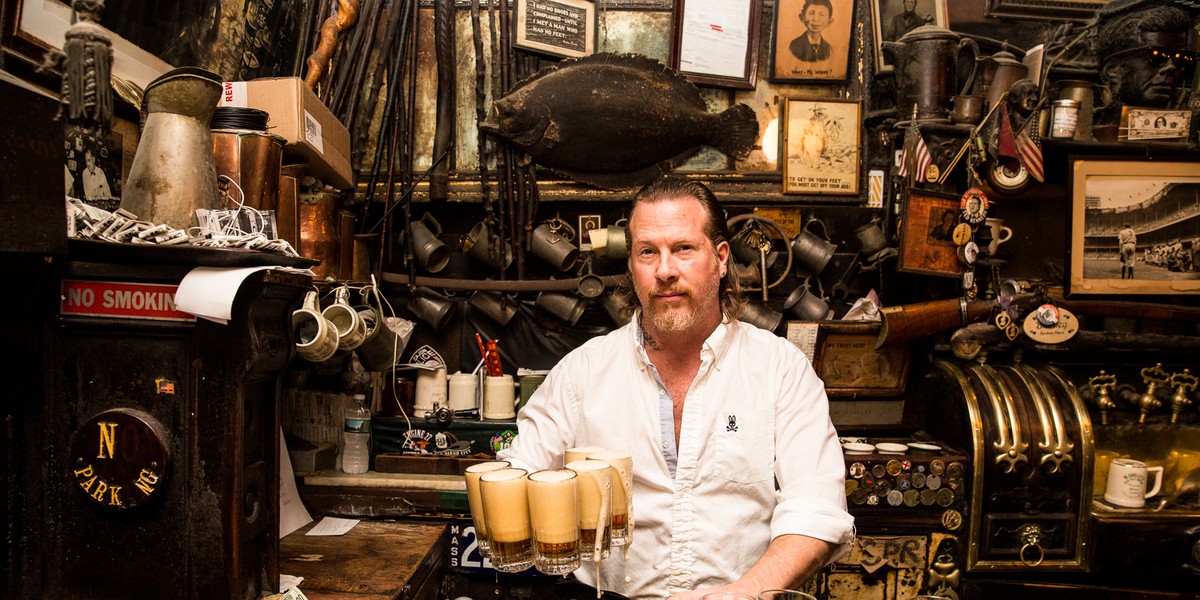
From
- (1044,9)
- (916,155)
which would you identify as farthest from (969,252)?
(1044,9)

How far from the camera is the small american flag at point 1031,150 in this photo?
3162 mm

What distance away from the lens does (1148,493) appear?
10.1 ft

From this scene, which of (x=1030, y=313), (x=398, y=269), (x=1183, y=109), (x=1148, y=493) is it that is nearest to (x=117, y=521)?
(x=398, y=269)

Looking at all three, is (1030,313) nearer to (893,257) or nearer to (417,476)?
(893,257)

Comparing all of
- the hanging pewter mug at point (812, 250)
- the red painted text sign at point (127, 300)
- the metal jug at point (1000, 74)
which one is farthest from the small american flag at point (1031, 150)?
the red painted text sign at point (127, 300)

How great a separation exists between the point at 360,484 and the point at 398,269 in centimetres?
118

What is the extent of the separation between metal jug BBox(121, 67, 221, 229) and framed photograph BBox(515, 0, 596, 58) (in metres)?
1.97

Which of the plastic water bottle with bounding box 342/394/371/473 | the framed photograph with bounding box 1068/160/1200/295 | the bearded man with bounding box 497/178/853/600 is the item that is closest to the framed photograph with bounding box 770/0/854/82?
the framed photograph with bounding box 1068/160/1200/295

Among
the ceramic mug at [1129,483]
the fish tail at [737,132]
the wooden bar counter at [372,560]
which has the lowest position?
the wooden bar counter at [372,560]

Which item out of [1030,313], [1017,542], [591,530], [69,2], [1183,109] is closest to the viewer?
[591,530]

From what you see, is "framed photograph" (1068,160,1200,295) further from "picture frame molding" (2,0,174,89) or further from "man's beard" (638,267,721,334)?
"picture frame molding" (2,0,174,89)

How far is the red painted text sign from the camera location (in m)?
1.62

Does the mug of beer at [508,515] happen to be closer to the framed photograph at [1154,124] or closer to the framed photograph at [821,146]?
the framed photograph at [821,146]

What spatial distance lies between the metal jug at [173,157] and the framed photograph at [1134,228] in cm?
364
